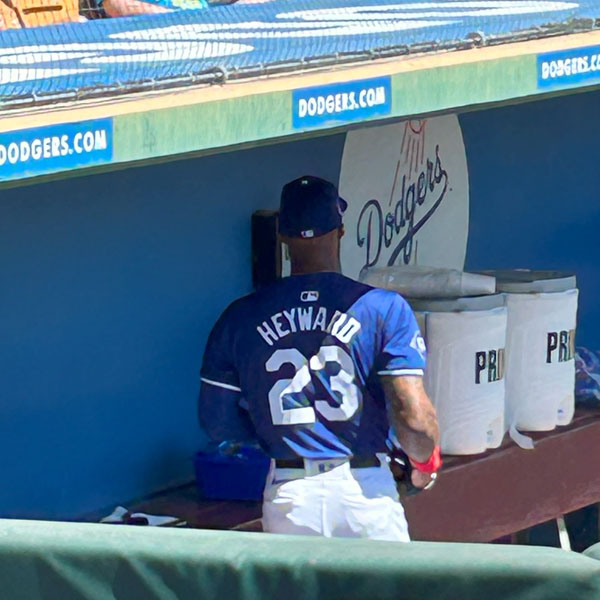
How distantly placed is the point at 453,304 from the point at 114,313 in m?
1.24

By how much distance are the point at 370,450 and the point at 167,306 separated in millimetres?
1384

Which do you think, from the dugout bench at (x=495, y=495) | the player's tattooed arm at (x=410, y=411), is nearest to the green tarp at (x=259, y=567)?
the player's tattooed arm at (x=410, y=411)

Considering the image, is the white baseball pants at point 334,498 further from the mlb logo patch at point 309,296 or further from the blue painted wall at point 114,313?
the blue painted wall at point 114,313

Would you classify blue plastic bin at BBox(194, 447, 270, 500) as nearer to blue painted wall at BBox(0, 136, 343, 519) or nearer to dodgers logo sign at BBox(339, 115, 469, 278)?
blue painted wall at BBox(0, 136, 343, 519)

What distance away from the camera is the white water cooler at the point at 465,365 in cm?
578

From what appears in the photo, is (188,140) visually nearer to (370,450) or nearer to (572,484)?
(370,450)

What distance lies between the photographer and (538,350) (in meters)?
6.16

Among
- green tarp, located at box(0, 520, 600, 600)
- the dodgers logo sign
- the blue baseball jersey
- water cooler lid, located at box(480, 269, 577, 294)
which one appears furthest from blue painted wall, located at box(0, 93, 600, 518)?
green tarp, located at box(0, 520, 600, 600)

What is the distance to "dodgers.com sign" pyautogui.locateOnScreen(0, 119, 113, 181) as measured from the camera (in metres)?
3.44

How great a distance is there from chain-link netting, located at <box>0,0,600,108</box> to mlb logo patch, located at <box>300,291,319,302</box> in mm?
612

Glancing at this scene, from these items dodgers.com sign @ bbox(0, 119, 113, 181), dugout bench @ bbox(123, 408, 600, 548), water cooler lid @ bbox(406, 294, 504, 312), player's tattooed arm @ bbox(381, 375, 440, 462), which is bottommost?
dugout bench @ bbox(123, 408, 600, 548)

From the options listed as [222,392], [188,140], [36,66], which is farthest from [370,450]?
[36,66]

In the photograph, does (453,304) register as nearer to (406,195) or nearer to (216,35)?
(406,195)

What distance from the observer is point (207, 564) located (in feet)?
9.38
